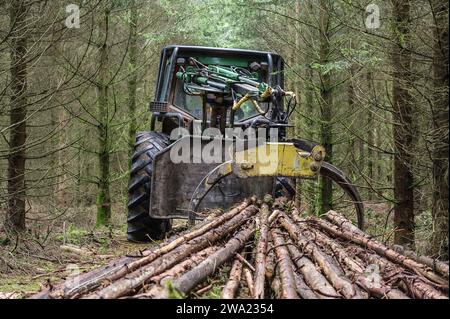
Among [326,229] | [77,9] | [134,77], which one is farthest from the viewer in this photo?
[134,77]

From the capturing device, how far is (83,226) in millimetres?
12414

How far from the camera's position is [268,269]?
4.20 m

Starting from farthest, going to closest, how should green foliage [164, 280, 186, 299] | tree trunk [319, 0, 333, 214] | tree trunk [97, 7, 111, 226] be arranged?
1. tree trunk [97, 7, 111, 226]
2. tree trunk [319, 0, 333, 214]
3. green foliage [164, 280, 186, 299]

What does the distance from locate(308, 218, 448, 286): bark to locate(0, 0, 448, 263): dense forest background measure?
53 cm

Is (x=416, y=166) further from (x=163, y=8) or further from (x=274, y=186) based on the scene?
(x=163, y=8)

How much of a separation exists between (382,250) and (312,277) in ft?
3.02

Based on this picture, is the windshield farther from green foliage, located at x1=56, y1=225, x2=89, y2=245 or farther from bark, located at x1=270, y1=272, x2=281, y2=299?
bark, located at x1=270, y1=272, x2=281, y2=299

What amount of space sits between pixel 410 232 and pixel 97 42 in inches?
293

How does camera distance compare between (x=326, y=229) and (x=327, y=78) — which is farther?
(x=327, y=78)

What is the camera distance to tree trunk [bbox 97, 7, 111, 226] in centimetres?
1191

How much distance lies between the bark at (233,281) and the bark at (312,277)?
0.44 meters

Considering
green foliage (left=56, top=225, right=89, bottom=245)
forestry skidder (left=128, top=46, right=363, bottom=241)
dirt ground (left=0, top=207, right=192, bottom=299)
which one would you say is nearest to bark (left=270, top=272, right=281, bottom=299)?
dirt ground (left=0, top=207, right=192, bottom=299)
